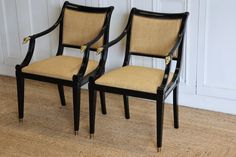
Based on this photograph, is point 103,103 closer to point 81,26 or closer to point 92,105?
point 92,105

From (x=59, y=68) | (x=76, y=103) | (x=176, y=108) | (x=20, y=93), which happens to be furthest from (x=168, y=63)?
(x=20, y=93)

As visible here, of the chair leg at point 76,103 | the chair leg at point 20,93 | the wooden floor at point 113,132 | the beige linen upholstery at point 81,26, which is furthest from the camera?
the beige linen upholstery at point 81,26

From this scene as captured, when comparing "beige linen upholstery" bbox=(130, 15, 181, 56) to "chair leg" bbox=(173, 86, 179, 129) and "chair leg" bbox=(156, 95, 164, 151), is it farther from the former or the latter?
"chair leg" bbox=(156, 95, 164, 151)

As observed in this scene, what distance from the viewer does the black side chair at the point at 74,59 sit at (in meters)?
2.87

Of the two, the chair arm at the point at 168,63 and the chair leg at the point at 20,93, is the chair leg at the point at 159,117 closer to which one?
the chair arm at the point at 168,63

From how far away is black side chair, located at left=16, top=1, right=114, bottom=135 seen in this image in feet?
9.41

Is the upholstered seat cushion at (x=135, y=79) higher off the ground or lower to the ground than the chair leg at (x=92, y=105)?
higher

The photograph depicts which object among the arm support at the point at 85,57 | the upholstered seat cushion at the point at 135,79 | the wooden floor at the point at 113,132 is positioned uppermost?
the arm support at the point at 85,57

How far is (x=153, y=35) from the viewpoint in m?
2.96

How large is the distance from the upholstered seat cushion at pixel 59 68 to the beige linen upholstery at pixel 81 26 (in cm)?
20

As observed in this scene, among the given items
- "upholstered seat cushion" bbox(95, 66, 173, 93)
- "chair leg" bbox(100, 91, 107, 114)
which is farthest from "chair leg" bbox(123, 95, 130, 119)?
"upholstered seat cushion" bbox(95, 66, 173, 93)

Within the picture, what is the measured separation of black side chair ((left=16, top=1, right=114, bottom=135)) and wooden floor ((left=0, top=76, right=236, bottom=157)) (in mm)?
155

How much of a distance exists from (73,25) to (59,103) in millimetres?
707

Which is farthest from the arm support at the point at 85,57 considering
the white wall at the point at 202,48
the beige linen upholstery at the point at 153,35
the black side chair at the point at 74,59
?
the white wall at the point at 202,48
